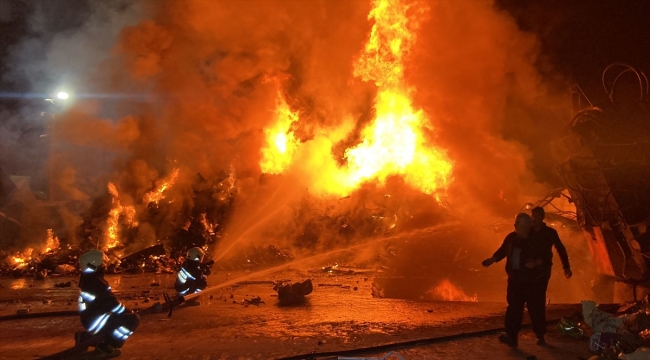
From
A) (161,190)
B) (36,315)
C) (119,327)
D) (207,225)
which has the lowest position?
(119,327)

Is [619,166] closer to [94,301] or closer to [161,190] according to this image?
[94,301]

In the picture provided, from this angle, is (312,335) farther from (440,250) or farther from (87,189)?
(87,189)

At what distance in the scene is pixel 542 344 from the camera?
5.18 m

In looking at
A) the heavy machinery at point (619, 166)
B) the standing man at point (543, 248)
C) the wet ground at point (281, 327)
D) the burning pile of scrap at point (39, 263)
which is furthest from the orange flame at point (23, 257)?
the heavy machinery at point (619, 166)

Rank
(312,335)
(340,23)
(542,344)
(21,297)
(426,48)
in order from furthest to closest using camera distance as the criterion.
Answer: (340,23), (426,48), (21,297), (312,335), (542,344)

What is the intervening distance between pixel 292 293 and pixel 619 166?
562cm

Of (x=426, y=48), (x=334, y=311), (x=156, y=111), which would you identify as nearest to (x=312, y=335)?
(x=334, y=311)

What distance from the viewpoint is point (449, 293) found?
970 centimetres

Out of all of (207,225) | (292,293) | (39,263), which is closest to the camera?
(292,293)

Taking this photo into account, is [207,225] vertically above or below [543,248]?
above

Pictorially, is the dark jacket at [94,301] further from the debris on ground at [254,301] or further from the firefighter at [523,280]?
the firefighter at [523,280]

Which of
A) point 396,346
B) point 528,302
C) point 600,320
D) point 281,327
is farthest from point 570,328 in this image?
point 281,327

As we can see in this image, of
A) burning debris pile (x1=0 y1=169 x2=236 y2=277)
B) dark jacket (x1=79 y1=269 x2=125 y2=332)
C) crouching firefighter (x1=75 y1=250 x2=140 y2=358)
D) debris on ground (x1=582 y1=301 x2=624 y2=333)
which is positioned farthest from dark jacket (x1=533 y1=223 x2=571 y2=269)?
burning debris pile (x1=0 y1=169 x2=236 y2=277)

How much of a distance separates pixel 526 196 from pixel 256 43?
12.0 meters
